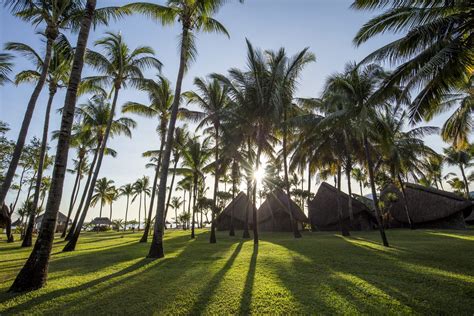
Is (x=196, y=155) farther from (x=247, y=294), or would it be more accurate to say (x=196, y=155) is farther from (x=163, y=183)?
(x=247, y=294)

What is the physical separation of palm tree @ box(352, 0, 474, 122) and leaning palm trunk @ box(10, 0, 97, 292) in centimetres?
860

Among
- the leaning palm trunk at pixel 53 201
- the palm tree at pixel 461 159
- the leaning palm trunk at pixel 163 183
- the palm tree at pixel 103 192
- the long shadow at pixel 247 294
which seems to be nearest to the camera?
the long shadow at pixel 247 294

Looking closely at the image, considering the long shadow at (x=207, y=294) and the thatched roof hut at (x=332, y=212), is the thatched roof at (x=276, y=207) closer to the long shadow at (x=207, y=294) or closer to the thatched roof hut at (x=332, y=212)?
the thatched roof hut at (x=332, y=212)

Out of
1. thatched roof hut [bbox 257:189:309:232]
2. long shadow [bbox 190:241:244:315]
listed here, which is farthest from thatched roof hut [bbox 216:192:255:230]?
long shadow [bbox 190:241:244:315]

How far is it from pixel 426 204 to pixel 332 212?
31.9 feet

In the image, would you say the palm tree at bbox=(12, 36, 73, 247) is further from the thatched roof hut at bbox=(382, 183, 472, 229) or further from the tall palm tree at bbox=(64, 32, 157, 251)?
the thatched roof hut at bbox=(382, 183, 472, 229)

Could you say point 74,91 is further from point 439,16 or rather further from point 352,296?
point 439,16

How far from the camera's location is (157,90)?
53.8ft

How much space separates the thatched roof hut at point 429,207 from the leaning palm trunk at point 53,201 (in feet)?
100.0

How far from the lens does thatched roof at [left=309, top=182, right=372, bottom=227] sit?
25.7 m

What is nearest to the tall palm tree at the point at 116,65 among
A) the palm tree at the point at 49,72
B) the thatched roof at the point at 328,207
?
the palm tree at the point at 49,72

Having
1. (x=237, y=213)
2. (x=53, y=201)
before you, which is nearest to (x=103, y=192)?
(x=237, y=213)

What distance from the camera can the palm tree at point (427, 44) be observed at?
22.4 feet

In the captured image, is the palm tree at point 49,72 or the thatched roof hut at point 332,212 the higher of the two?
the palm tree at point 49,72
